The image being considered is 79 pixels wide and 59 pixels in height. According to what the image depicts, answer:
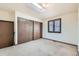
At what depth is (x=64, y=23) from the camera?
5418mm

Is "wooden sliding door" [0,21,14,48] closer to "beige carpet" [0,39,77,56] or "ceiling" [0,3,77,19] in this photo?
"beige carpet" [0,39,77,56]

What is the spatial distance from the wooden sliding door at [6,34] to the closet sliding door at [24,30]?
1.77ft

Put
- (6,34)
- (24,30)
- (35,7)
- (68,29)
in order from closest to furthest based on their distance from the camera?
(35,7), (6,34), (68,29), (24,30)

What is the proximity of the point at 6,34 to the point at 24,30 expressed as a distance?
1.38 metres

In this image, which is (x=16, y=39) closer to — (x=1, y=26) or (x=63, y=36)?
(x=1, y=26)

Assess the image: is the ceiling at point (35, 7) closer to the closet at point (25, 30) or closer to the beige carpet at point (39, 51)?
the closet at point (25, 30)

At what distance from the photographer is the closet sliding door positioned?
518cm

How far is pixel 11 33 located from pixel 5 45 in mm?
777

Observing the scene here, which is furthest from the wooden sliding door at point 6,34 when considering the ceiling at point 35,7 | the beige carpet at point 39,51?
the ceiling at point 35,7

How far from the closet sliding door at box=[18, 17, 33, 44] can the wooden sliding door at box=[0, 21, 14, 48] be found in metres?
0.54

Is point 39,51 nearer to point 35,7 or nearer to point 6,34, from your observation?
point 35,7

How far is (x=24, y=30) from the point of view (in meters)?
5.59

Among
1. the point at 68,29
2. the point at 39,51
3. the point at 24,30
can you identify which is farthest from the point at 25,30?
the point at 68,29

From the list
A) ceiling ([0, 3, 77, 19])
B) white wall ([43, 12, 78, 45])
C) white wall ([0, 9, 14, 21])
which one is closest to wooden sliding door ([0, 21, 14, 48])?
white wall ([0, 9, 14, 21])
